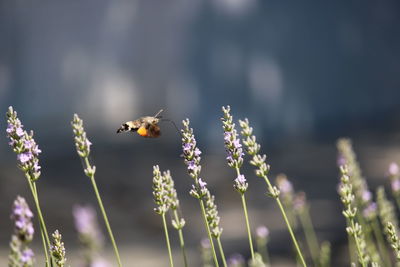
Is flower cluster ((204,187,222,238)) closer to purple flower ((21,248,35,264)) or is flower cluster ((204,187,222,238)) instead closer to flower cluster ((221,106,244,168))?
flower cluster ((221,106,244,168))

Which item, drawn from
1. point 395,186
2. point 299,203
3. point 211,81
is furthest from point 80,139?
point 211,81

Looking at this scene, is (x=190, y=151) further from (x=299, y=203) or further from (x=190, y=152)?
(x=299, y=203)

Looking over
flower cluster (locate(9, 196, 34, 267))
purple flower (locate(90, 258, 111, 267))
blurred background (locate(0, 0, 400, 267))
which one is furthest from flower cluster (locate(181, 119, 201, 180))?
blurred background (locate(0, 0, 400, 267))

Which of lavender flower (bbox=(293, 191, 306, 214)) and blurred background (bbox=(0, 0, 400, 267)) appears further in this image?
blurred background (bbox=(0, 0, 400, 267))

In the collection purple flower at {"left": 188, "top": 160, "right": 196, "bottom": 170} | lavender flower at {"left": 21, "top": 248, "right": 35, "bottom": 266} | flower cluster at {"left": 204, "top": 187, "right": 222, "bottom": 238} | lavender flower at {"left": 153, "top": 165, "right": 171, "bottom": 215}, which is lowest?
lavender flower at {"left": 21, "top": 248, "right": 35, "bottom": 266}

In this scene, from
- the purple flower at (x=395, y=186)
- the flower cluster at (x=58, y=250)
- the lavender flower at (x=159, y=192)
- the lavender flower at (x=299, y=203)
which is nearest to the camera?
the flower cluster at (x=58, y=250)

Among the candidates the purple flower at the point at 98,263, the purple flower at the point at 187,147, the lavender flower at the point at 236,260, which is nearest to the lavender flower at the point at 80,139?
the purple flower at the point at 187,147

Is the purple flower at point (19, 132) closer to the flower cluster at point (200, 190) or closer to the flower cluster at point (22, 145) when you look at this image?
the flower cluster at point (22, 145)
